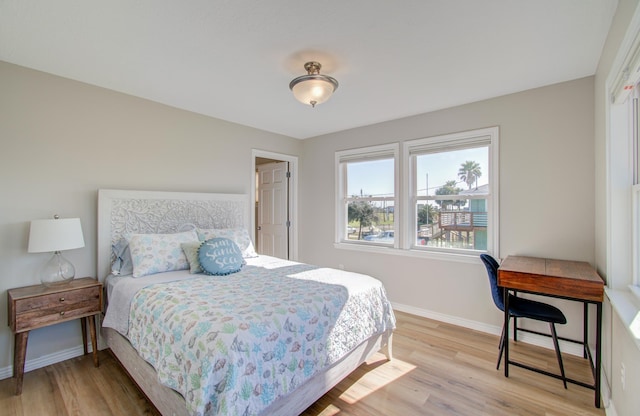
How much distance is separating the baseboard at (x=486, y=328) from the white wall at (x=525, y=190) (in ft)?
0.11

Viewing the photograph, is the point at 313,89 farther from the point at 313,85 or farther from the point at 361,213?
the point at 361,213

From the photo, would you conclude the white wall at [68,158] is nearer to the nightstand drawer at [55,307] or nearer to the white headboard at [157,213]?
the white headboard at [157,213]

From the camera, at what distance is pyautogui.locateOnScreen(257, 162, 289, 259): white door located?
4.79m

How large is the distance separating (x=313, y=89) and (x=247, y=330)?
1.72m

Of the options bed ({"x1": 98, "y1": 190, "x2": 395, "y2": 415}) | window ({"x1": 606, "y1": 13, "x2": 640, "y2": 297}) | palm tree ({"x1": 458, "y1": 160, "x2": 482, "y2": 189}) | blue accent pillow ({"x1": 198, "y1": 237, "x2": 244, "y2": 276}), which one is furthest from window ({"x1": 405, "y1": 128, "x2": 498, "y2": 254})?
blue accent pillow ({"x1": 198, "y1": 237, "x2": 244, "y2": 276})

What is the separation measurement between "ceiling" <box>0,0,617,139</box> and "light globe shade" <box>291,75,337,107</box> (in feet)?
0.60

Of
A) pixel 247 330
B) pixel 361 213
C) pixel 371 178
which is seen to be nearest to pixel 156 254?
pixel 247 330

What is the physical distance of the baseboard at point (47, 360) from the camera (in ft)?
7.55

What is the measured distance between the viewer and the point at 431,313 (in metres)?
3.47

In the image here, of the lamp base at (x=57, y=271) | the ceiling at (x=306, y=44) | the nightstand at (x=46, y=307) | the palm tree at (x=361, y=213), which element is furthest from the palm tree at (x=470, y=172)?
the lamp base at (x=57, y=271)

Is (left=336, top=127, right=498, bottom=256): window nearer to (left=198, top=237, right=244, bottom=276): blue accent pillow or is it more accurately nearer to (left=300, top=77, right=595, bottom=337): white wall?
(left=300, top=77, right=595, bottom=337): white wall

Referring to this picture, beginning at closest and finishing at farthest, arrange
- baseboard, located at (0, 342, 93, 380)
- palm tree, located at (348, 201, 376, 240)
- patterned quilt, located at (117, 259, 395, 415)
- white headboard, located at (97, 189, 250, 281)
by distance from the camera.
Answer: patterned quilt, located at (117, 259, 395, 415)
baseboard, located at (0, 342, 93, 380)
white headboard, located at (97, 189, 250, 281)
palm tree, located at (348, 201, 376, 240)

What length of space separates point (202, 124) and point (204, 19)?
194 centimetres

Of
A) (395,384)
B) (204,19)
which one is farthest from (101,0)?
(395,384)
